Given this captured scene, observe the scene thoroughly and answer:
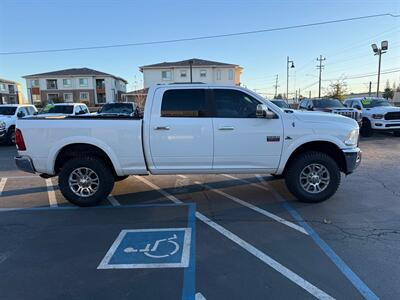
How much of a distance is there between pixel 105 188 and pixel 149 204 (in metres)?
0.82

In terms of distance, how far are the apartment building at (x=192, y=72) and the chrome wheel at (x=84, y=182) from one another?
1792 inches

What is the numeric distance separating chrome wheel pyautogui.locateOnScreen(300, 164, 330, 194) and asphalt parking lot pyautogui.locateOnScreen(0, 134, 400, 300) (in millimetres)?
297

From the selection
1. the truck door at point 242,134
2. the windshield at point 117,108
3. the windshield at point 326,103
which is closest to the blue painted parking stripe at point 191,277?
the truck door at point 242,134

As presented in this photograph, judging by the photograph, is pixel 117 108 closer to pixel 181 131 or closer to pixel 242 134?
pixel 181 131

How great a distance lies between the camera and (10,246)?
13.3ft

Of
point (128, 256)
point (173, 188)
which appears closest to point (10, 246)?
point (128, 256)

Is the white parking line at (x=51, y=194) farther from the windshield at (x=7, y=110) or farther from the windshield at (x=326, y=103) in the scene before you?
the windshield at (x=326, y=103)

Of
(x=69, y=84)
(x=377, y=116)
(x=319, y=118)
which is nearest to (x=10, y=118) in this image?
(x=319, y=118)

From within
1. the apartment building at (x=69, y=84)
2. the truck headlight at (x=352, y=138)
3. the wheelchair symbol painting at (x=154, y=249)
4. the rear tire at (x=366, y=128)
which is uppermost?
the apartment building at (x=69, y=84)

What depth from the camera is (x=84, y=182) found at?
550cm

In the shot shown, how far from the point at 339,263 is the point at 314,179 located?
221 centimetres

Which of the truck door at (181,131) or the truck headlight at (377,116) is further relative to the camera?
the truck headlight at (377,116)

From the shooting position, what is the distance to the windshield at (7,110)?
15053 millimetres

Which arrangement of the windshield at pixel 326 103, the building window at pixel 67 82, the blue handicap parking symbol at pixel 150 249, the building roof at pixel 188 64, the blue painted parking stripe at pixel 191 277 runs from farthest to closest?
the building window at pixel 67 82, the building roof at pixel 188 64, the windshield at pixel 326 103, the blue handicap parking symbol at pixel 150 249, the blue painted parking stripe at pixel 191 277
